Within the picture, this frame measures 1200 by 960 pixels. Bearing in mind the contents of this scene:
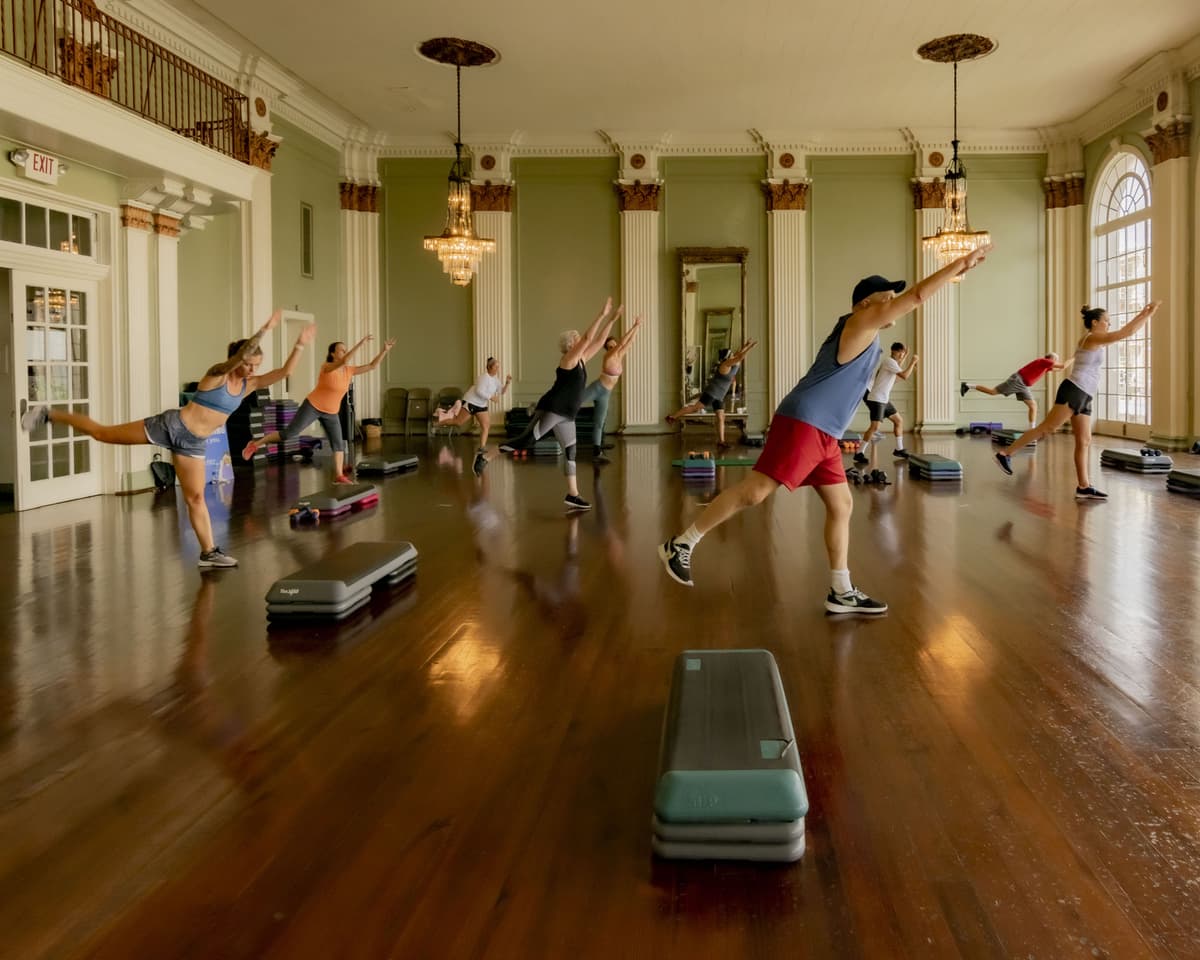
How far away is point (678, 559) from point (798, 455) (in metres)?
0.81

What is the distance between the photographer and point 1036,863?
211 cm

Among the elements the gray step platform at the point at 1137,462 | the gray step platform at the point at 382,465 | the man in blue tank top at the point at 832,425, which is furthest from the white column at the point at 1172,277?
the man in blue tank top at the point at 832,425

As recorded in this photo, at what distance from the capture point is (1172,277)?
12.9m

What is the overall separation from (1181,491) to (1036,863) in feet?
24.4

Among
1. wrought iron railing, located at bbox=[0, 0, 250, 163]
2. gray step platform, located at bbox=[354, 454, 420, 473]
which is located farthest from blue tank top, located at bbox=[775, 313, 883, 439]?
gray step platform, located at bbox=[354, 454, 420, 473]

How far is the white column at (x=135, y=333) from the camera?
933 centimetres

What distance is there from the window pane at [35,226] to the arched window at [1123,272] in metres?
13.7

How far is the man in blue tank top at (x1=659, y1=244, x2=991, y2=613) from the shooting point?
13.2 feet

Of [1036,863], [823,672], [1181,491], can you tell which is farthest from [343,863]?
[1181,491]

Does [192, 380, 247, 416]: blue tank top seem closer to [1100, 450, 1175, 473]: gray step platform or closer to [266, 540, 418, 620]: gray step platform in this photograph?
[266, 540, 418, 620]: gray step platform

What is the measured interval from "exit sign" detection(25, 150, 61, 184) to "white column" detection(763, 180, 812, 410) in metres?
11.3

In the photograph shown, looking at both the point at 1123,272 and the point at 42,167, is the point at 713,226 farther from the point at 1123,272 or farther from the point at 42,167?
the point at 42,167

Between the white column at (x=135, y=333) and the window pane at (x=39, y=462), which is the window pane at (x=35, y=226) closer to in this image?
the white column at (x=135, y=333)

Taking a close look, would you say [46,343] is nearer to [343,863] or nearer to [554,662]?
[554,662]
